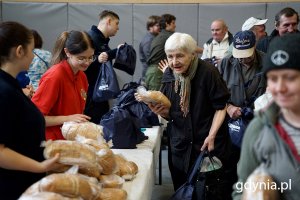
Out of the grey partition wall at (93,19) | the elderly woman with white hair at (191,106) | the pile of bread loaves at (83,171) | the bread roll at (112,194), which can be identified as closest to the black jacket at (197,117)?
the elderly woman with white hair at (191,106)

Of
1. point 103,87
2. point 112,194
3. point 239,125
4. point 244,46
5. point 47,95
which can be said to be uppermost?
point 244,46

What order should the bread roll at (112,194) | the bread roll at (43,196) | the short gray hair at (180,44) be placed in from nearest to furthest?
the bread roll at (43,196) < the bread roll at (112,194) < the short gray hair at (180,44)

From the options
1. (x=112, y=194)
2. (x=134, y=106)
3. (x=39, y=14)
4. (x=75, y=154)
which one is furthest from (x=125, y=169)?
(x=39, y=14)

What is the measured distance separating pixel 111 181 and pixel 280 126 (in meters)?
1.06

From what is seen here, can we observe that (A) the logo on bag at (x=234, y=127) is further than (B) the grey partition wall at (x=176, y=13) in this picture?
No

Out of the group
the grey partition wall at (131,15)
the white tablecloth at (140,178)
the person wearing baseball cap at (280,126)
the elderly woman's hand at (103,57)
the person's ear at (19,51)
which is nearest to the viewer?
the person wearing baseball cap at (280,126)

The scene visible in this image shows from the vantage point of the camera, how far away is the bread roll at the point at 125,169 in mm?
2198

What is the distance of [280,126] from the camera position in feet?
3.93

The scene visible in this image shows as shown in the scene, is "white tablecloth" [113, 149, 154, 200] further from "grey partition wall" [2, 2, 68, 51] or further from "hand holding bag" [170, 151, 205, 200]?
"grey partition wall" [2, 2, 68, 51]

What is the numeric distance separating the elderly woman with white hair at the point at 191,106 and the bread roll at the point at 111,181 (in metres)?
0.84

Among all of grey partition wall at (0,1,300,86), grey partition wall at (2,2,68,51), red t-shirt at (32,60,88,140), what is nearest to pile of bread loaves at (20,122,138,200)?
red t-shirt at (32,60,88,140)

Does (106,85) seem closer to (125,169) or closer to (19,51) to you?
(125,169)

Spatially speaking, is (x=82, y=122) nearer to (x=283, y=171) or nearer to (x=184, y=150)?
(x=184, y=150)

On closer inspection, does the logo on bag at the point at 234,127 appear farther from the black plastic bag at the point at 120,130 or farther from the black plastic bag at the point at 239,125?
the black plastic bag at the point at 120,130
